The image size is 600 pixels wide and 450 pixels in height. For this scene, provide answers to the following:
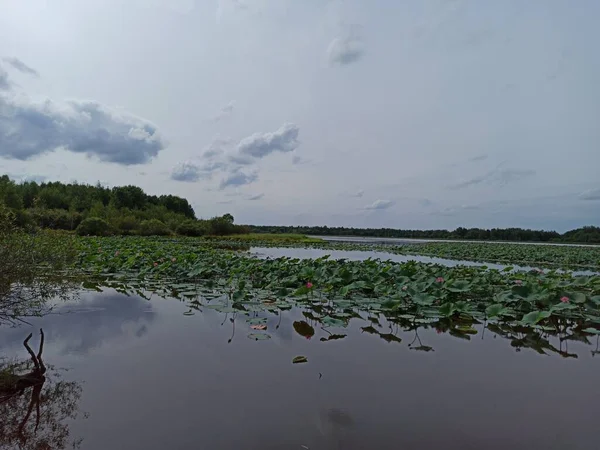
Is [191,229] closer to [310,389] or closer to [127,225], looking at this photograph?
[127,225]

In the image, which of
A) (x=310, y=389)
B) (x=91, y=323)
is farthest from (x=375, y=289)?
(x=91, y=323)

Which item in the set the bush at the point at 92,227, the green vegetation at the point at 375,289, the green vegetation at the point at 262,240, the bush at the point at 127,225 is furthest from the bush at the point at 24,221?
the green vegetation at the point at 262,240

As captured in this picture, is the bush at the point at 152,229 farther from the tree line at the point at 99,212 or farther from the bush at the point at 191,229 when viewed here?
the bush at the point at 191,229

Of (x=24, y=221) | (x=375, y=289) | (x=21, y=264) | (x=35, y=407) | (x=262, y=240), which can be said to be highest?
(x=24, y=221)

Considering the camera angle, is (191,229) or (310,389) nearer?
(310,389)

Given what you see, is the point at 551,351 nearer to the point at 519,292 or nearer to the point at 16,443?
the point at 519,292

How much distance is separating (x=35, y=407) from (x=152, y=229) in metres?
32.5

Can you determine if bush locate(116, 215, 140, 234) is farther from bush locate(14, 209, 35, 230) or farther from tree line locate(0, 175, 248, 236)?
bush locate(14, 209, 35, 230)

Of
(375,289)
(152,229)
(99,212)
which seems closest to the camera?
(375,289)

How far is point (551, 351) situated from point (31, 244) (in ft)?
19.3

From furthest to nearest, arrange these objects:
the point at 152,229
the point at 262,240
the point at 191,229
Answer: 1. the point at 191,229
2. the point at 152,229
3. the point at 262,240

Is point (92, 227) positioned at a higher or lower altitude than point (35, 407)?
higher

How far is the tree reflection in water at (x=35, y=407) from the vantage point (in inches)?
91.0

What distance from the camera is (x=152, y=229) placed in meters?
33.0
